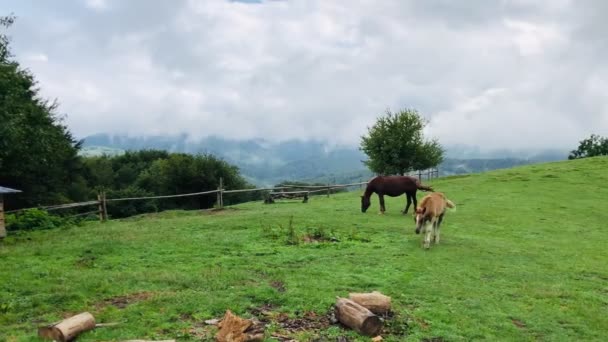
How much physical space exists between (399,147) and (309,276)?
34.6 meters

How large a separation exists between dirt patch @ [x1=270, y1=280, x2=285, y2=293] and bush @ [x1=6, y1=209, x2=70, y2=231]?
13.8 metres

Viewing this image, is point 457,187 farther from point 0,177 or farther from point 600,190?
point 0,177

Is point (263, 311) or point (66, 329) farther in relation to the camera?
point (263, 311)

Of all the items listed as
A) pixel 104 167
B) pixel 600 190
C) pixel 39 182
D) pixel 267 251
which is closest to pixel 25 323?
pixel 267 251

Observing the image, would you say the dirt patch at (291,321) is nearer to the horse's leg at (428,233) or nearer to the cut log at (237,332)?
the cut log at (237,332)

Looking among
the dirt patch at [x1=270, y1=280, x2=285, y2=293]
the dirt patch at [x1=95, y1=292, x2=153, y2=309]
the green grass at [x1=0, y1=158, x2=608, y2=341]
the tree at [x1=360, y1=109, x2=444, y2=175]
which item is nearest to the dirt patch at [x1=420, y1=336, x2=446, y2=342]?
the green grass at [x1=0, y1=158, x2=608, y2=341]

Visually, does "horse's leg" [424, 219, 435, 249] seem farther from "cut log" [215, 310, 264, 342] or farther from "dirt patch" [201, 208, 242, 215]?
"dirt patch" [201, 208, 242, 215]

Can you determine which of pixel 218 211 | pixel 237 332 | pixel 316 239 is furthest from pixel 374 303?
pixel 218 211

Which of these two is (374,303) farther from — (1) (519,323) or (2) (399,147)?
(2) (399,147)

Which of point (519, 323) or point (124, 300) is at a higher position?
point (124, 300)

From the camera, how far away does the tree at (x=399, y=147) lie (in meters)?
43.6

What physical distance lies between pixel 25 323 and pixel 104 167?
6868cm

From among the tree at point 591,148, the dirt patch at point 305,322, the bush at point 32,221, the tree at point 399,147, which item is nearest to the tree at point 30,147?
the bush at point 32,221

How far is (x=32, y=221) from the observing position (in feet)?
63.4
